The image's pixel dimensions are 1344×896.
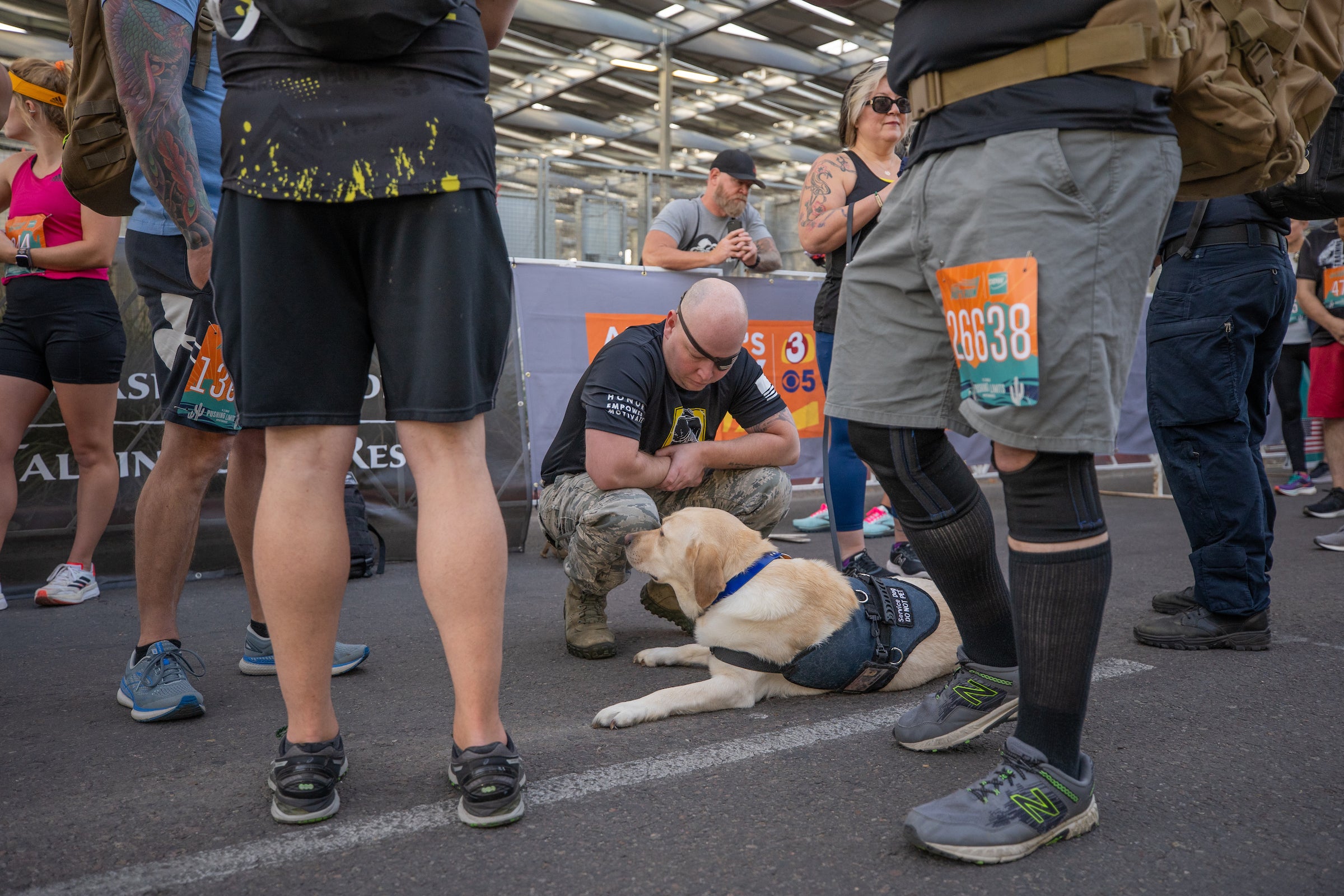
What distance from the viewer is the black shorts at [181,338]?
2.36 m

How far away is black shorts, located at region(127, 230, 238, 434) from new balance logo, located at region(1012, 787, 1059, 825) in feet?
6.49

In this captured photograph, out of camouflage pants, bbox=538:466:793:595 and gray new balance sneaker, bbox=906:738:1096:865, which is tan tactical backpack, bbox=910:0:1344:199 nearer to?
gray new balance sneaker, bbox=906:738:1096:865

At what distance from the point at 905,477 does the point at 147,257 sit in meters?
2.07

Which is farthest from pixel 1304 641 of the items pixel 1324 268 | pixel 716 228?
pixel 1324 268

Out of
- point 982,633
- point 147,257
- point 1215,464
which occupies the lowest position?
point 982,633

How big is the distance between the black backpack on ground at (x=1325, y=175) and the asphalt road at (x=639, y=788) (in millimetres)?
1340

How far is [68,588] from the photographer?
12.4 ft

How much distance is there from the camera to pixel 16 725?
2.30 metres

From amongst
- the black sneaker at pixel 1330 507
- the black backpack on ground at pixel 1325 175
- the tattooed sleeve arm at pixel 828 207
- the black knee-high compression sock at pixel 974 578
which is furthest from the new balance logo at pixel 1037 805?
the black sneaker at pixel 1330 507

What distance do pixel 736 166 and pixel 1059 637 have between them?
4.51 m

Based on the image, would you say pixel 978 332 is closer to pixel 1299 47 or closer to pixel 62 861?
pixel 1299 47

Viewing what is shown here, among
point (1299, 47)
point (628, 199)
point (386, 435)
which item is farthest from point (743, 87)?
point (1299, 47)

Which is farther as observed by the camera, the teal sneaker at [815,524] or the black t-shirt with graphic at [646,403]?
the teal sneaker at [815,524]

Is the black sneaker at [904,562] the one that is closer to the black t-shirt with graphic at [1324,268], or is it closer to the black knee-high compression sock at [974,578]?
the black knee-high compression sock at [974,578]
